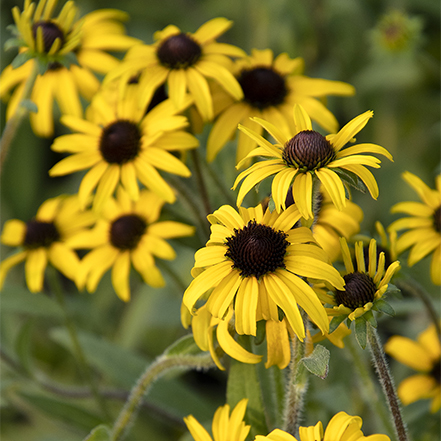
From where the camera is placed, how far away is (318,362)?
2.04ft

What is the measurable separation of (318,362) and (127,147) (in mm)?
478

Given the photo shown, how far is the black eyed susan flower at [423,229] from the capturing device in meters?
0.83

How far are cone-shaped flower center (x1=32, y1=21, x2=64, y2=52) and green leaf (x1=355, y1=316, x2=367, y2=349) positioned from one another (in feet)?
2.10

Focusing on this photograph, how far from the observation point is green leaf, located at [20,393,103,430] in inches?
42.7

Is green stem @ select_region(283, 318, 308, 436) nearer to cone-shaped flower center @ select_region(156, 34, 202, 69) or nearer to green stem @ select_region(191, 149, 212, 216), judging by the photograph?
green stem @ select_region(191, 149, 212, 216)

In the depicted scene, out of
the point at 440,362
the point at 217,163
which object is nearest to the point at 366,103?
the point at 217,163

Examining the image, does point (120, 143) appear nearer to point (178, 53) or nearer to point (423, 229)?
point (178, 53)

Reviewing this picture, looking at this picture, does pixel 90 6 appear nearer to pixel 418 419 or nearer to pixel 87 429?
pixel 87 429

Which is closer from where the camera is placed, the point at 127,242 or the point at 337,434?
the point at 337,434

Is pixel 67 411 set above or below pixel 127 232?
below

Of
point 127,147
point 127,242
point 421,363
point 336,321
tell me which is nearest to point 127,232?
point 127,242

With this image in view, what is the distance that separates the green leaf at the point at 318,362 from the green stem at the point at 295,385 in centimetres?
2

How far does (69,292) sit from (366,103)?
1205 millimetres

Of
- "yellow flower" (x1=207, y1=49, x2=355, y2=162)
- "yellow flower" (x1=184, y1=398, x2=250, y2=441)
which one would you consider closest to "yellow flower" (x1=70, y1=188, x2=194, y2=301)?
"yellow flower" (x1=207, y1=49, x2=355, y2=162)
